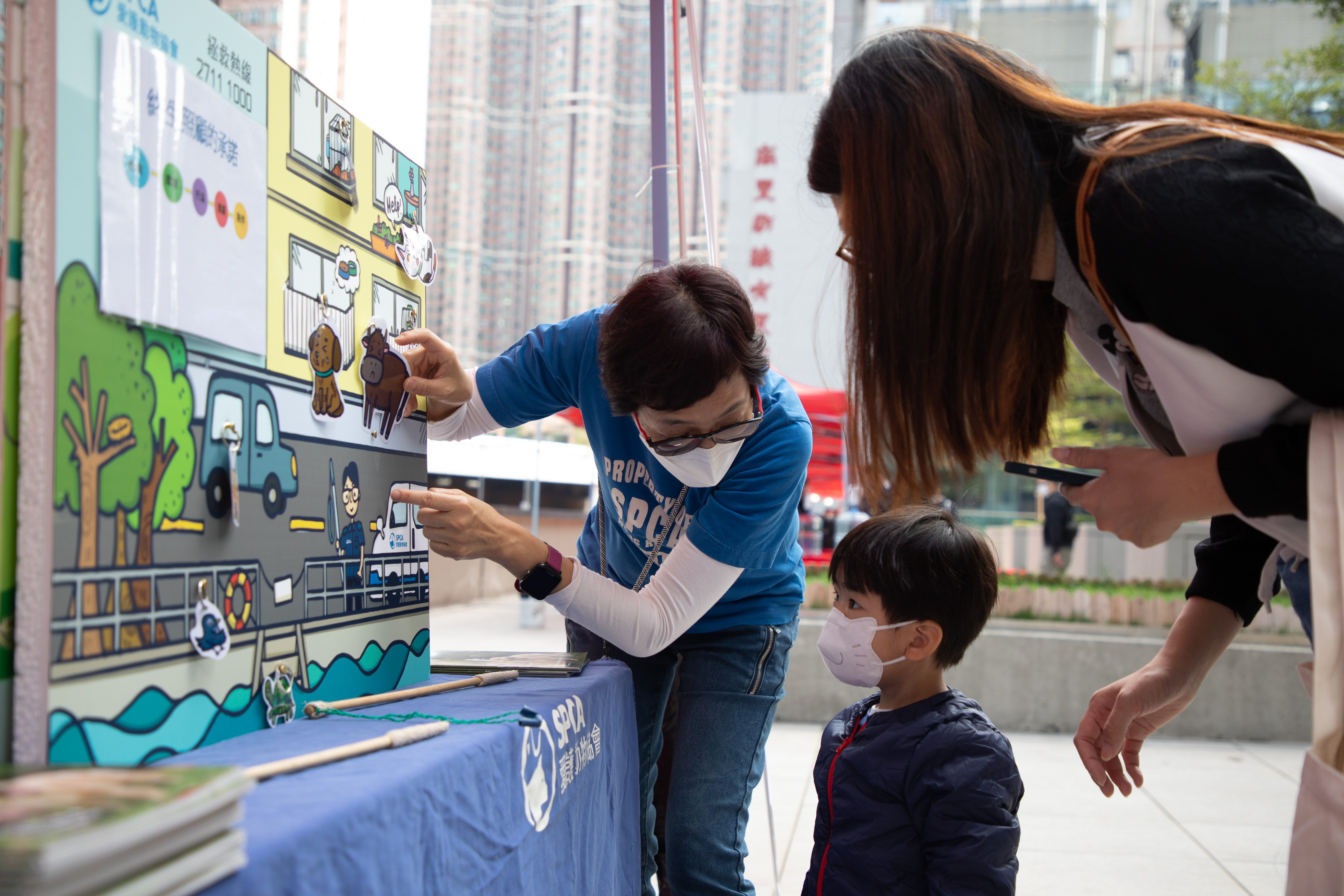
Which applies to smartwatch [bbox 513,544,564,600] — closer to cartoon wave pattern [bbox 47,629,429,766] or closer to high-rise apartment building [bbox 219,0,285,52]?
cartoon wave pattern [bbox 47,629,429,766]

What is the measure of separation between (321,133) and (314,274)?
0.60 ft

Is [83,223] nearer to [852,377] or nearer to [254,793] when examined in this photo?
[254,793]

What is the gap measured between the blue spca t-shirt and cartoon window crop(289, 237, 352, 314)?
1.35 ft

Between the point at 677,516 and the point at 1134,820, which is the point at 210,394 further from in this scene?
the point at 1134,820

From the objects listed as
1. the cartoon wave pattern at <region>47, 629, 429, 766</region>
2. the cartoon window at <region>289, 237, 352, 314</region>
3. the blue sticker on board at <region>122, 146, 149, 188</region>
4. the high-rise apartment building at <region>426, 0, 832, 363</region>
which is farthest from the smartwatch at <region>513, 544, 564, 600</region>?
the high-rise apartment building at <region>426, 0, 832, 363</region>

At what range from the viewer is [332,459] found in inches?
48.5

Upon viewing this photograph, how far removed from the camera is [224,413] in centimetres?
100

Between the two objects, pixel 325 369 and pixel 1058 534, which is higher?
pixel 325 369

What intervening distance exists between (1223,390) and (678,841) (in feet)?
3.48

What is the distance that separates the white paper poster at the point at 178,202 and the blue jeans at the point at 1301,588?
1.12 metres

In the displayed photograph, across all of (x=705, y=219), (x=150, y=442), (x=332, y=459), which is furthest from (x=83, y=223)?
(x=705, y=219)

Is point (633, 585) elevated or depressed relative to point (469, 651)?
elevated

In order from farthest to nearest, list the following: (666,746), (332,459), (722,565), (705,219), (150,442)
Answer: (705,219) < (666,746) < (722,565) < (332,459) < (150,442)

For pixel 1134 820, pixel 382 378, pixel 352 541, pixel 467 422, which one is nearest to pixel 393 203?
pixel 382 378
